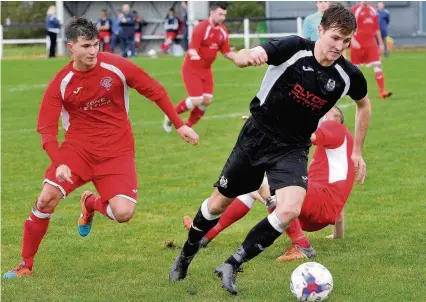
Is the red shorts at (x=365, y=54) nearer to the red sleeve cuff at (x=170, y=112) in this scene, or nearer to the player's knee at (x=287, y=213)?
the red sleeve cuff at (x=170, y=112)

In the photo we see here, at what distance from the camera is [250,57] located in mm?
5723

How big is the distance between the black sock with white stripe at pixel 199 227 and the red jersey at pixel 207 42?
891 cm

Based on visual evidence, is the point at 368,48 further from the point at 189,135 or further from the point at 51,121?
the point at 51,121

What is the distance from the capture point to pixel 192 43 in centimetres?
1549

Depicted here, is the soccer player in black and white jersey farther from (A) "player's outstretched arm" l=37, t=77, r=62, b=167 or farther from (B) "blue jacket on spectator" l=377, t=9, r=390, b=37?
(B) "blue jacket on spectator" l=377, t=9, r=390, b=37

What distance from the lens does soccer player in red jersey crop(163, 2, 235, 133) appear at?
15.5 m

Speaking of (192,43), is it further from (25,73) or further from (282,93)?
(25,73)

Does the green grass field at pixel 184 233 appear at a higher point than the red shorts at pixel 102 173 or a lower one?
lower

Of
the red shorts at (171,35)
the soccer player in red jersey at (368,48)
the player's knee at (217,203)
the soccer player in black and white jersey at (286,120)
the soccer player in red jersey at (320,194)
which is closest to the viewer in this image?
the soccer player in black and white jersey at (286,120)

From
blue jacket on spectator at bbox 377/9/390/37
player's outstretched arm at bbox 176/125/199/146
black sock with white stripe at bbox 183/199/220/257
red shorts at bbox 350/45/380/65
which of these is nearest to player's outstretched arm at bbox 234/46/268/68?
player's outstretched arm at bbox 176/125/199/146

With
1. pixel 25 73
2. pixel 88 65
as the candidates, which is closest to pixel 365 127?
pixel 88 65

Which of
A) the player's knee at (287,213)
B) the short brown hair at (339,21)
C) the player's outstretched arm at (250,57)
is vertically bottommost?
the player's knee at (287,213)

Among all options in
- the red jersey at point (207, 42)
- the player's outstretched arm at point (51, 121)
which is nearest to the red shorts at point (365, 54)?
the red jersey at point (207, 42)

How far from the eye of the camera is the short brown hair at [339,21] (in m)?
6.19
